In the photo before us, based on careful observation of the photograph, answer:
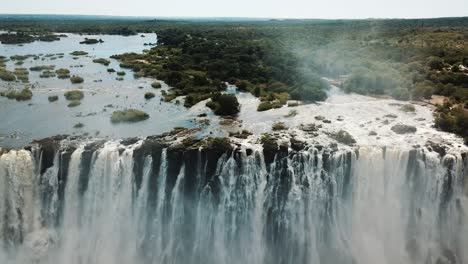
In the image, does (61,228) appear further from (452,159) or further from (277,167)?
(452,159)

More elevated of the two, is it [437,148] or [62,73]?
[62,73]

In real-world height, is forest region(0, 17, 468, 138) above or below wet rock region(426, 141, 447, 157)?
→ above

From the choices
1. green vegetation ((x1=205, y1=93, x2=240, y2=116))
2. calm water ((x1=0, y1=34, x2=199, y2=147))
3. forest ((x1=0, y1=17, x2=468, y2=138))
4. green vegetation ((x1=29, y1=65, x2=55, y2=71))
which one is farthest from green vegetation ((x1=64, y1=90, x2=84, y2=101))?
green vegetation ((x1=29, y1=65, x2=55, y2=71))

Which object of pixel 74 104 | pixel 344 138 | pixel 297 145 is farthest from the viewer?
pixel 74 104

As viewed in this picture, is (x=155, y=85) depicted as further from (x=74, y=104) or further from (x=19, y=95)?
(x=19, y=95)

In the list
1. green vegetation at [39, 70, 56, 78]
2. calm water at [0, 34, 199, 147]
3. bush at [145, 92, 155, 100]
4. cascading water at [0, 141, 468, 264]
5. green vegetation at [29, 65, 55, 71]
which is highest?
green vegetation at [29, 65, 55, 71]

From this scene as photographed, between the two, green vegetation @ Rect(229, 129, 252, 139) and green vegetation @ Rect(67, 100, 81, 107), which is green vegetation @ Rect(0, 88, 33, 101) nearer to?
green vegetation @ Rect(67, 100, 81, 107)

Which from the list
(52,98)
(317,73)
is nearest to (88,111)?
(52,98)
